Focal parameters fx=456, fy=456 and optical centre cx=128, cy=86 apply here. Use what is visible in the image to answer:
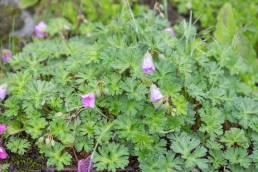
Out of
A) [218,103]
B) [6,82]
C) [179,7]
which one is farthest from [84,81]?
[179,7]

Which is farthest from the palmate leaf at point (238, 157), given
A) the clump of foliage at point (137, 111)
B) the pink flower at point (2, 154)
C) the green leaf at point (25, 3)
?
the green leaf at point (25, 3)

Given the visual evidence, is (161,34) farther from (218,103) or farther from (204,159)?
(204,159)

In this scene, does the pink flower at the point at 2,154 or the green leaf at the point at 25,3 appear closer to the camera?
the pink flower at the point at 2,154

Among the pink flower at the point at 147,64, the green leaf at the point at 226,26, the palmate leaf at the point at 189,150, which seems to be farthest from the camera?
the green leaf at the point at 226,26

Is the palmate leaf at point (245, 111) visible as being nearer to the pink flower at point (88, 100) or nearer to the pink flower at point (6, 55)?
the pink flower at point (88, 100)

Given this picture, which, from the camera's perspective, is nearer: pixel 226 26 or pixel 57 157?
pixel 57 157

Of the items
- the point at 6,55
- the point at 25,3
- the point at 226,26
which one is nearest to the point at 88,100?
the point at 6,55

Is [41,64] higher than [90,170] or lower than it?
higher

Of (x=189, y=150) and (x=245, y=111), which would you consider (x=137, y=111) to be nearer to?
(x=189, y=150)
